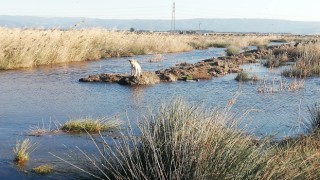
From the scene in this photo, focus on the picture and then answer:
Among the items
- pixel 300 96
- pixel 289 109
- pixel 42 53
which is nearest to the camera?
pixel 289 109

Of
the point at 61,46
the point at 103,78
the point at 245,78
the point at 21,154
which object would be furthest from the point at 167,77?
the point at 21,154

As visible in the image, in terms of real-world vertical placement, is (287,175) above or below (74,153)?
above

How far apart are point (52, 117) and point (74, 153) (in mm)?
3692

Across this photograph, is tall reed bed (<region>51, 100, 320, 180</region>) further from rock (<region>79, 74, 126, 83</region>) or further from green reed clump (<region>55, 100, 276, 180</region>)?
rock (<region>79, 74, 126, 83</region>)

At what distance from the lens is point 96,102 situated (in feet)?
43.7

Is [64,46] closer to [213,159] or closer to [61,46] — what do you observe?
[61,46]

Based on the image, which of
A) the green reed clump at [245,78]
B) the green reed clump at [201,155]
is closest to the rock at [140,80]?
the green reed clump at [245,78]

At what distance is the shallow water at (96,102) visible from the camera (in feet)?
27.4

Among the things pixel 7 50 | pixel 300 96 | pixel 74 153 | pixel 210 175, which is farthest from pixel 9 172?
pixel 7 50

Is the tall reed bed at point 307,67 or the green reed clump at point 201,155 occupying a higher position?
the green reed clump at point 201,155

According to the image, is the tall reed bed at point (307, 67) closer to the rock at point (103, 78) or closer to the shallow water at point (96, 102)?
the shallow water at point (96, 102)

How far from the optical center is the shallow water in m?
8.35

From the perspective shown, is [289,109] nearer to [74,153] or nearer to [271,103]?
[271,103]

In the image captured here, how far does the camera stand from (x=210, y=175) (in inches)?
195
